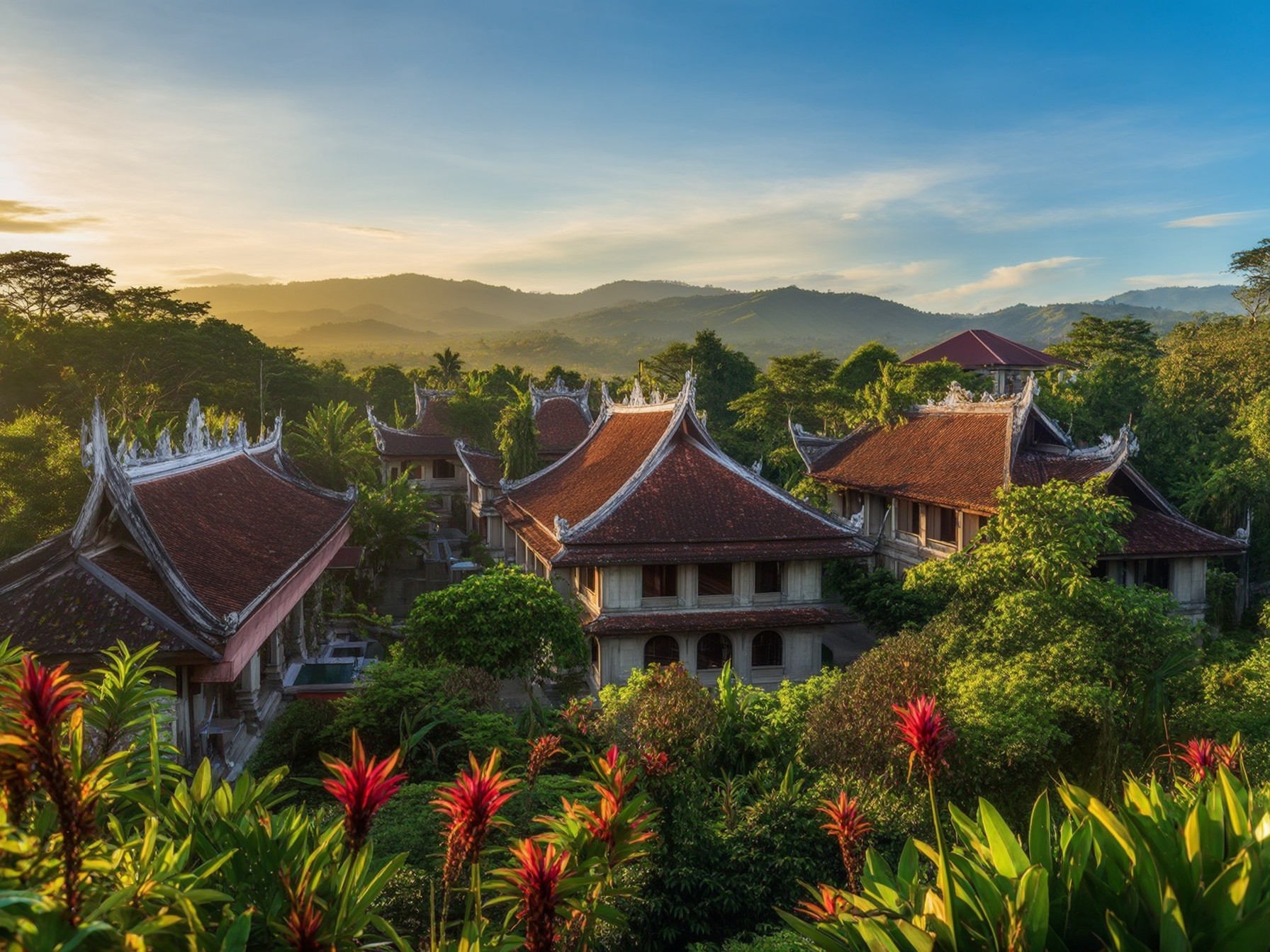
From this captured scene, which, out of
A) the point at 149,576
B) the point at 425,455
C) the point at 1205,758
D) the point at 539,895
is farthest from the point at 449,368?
the point at 539,895

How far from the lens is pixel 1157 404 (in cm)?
3559

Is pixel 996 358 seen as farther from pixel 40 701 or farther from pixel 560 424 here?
pixel 40 701

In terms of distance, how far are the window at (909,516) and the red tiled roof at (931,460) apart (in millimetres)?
870

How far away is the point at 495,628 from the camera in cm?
1670

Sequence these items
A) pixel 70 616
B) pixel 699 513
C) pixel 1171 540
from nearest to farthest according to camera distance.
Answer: pixel 70 616 → pixel 699 513 → pixel 1171 540

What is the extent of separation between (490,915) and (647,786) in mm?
2324

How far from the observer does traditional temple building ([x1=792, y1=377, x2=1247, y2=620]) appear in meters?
25.2

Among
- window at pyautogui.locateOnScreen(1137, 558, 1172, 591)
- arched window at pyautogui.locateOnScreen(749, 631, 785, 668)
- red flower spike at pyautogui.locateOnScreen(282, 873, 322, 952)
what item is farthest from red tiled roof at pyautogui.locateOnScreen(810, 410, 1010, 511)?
Result: red flower spike at pyautogui.locateOnScreen(282, 873, 322, 952)

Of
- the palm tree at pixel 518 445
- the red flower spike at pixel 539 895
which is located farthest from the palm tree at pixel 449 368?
the red flower spike at pixel 539 895

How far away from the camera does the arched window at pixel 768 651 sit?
2278cm

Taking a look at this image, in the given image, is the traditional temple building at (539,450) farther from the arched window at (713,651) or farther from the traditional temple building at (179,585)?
the traditional temple building at (179,585)

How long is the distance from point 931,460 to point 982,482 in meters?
3.76

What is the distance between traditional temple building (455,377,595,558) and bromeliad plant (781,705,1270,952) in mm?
32109

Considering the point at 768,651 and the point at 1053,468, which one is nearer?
the point at 768,651
